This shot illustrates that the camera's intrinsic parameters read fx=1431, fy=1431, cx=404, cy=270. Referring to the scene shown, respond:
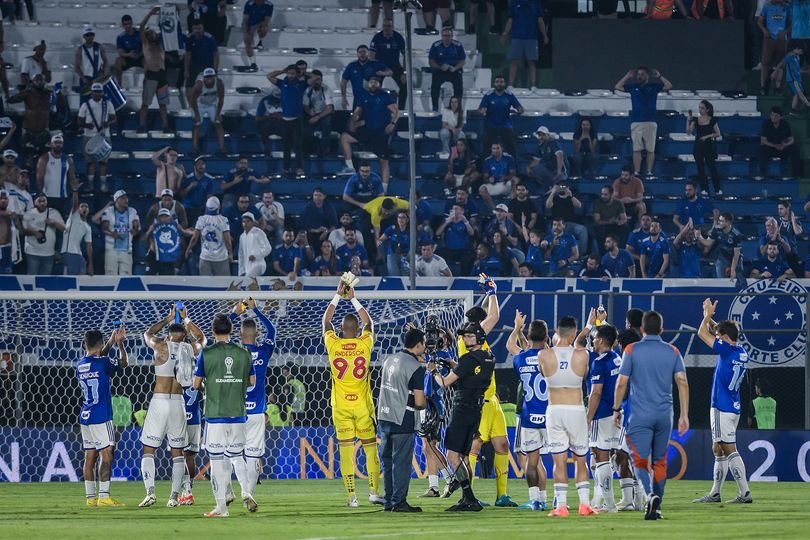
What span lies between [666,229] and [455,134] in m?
5.22

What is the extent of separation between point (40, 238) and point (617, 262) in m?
11.2

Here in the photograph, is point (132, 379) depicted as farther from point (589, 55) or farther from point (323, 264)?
point (589, 55)

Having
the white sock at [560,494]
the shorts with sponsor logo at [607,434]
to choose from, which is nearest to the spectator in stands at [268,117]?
the shorts with sponsor logo at [607,434]

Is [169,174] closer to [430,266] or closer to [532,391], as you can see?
[430,266]

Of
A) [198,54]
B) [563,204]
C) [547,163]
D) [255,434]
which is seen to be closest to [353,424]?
[255,434]

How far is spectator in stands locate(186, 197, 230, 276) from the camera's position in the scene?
91.0ft

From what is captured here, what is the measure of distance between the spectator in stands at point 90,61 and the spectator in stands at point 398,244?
788 cm

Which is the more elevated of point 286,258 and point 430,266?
point 286,258

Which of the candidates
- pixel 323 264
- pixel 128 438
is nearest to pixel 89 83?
pixel 323 264

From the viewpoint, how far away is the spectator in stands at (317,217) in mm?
28641

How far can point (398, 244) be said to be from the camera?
28.2 m

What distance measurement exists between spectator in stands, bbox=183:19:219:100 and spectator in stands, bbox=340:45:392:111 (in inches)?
118

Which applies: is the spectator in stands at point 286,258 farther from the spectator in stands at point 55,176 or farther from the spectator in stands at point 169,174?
the spectator in stands at point 55,176

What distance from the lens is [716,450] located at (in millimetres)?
17859
